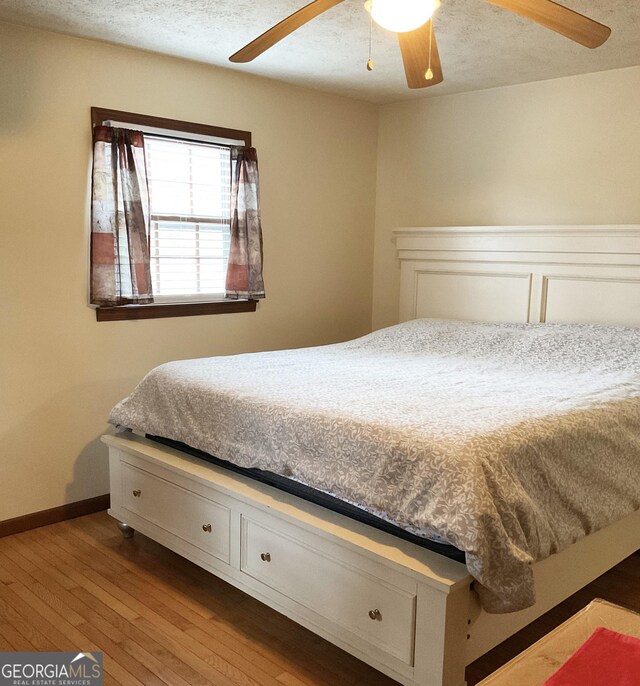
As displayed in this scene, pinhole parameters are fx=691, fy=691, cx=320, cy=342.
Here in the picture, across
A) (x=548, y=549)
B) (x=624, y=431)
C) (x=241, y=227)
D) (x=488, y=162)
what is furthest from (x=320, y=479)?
(x=488, y=162)

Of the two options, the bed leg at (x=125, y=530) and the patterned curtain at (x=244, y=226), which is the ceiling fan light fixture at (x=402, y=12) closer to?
the patterned curtain at (x=244, y=226)

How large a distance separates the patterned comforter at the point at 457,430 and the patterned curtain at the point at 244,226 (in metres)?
0.77

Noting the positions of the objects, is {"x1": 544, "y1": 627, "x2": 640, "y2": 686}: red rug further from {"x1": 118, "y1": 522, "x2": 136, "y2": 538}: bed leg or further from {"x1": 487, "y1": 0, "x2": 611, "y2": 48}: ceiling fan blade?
{"x1": 118, "y1": 522, "x2": 136, "y2": 538}: bed leg

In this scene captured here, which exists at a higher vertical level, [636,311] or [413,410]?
[636,311]

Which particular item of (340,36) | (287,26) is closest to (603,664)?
(287,26)

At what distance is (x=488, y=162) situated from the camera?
4258mm

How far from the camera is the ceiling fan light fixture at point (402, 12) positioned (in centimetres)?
188

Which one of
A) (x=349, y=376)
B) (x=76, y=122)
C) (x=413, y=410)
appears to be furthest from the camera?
(x=76, y=122)

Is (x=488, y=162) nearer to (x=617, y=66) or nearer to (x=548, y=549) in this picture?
(x=617, y=66)

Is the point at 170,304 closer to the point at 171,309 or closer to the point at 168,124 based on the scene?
the point at 171,309

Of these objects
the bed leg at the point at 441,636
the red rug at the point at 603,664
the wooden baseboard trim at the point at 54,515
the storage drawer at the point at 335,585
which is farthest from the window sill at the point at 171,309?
the red rug at the point at 603,664

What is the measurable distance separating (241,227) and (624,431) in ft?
7.80

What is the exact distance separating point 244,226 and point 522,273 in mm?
1636

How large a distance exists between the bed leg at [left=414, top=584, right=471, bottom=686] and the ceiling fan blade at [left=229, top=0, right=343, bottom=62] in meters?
1.71
